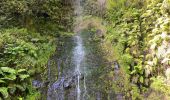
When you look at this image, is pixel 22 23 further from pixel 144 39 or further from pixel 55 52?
pixel 144 39

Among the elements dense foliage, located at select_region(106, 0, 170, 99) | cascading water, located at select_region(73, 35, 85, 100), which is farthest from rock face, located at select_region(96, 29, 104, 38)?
cascading water, located at select_region(73, 35, 85, 100)

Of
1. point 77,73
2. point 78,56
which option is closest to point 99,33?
point 78,56

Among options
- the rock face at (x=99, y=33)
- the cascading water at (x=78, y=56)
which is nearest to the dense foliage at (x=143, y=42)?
the rock face at (x=99, y=33)

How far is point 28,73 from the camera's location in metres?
11.1

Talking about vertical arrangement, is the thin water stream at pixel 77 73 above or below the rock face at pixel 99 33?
below

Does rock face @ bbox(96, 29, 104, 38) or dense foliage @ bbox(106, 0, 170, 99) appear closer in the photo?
dense foliage @ bbox(106, 0, 170, 99)

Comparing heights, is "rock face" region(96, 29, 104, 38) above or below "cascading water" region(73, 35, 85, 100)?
above

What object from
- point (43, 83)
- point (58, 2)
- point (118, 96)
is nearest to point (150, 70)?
point (118, 96)

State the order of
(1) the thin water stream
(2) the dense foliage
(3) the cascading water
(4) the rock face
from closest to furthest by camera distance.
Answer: (2) the dense foliage < (1) the thin water stream < (3) the cascading water < (4) the rock face

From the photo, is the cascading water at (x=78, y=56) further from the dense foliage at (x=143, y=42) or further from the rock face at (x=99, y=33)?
the dense foliage at (x=143, y=42)

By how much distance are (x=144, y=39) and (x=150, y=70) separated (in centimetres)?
209

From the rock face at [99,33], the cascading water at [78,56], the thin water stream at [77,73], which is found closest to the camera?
the thin water stream at [77,73]

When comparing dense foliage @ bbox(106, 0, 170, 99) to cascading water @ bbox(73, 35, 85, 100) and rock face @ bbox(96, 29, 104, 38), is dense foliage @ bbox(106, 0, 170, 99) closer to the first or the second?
rock face @ bbox(96, 29, 104, 38)

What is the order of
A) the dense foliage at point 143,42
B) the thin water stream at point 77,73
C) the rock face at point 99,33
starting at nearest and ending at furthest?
the dense foliage at point 143,42
the thin water stream at point 77,73
the rock face at point 99,33
